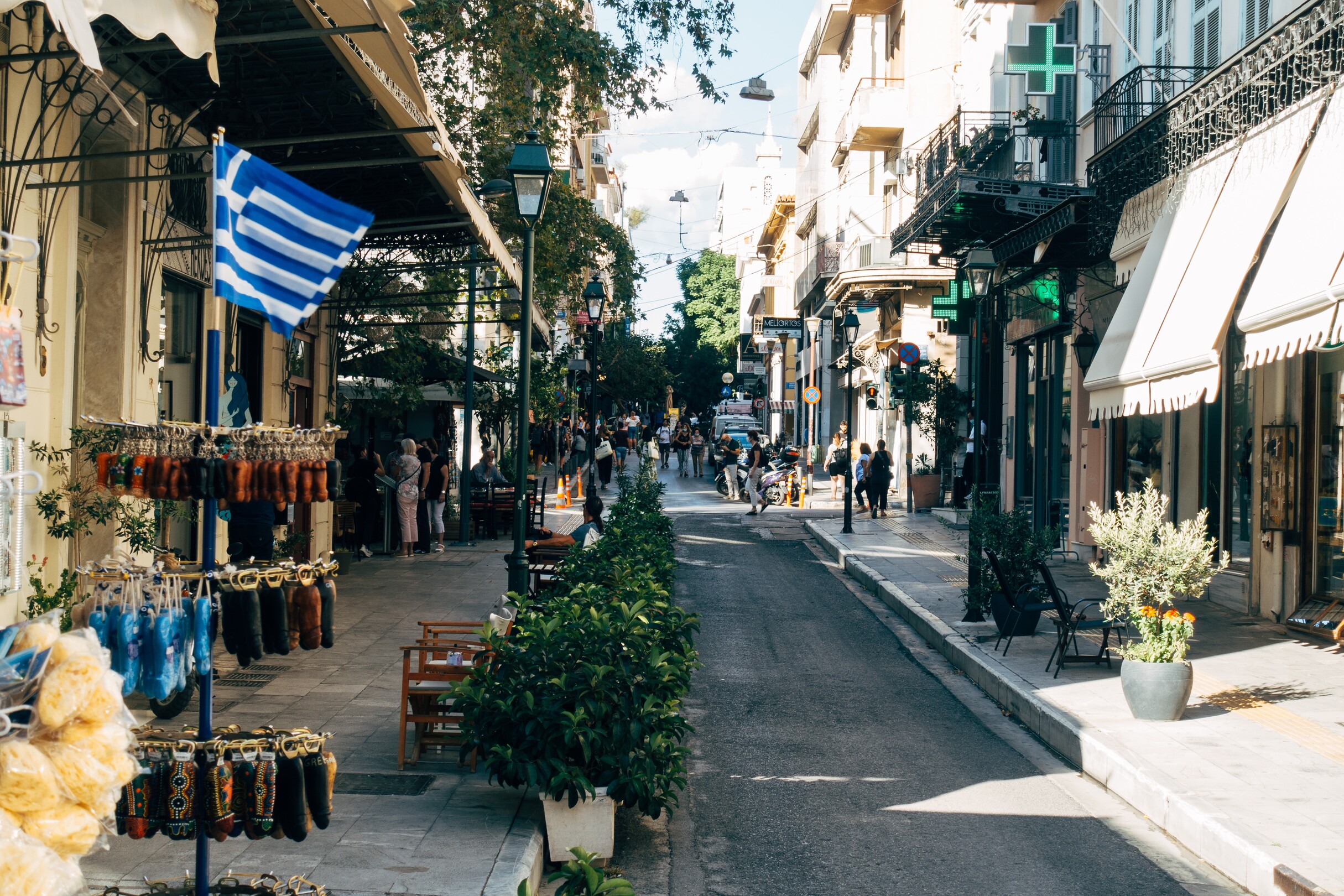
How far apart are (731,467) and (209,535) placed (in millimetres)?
29498

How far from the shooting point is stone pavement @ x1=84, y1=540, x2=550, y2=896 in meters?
5.29

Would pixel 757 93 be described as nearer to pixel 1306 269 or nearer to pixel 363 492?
pixel 363 492

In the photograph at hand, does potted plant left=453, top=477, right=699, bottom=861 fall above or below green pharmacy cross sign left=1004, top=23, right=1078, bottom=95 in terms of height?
below

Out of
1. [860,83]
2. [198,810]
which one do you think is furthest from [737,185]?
[198,810]

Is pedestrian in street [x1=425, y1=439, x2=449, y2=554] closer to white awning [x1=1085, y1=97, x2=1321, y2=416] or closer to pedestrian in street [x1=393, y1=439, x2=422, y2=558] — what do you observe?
pedestrian in street [x1=393, y1=439, x2=422, y2=558]

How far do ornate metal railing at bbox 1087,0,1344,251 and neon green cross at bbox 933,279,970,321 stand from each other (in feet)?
27.4

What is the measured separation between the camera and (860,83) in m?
36.2

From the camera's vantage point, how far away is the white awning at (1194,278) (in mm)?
10391

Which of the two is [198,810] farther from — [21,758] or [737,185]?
[737,185]

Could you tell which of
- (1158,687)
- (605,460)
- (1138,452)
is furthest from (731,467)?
(1158,687)

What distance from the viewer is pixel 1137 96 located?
Result: 15.9 metres

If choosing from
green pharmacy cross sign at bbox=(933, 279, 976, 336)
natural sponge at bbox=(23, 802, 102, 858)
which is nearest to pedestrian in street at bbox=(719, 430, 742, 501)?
green pharmacy cross sign at bbox=(933, 279, 976, 336)

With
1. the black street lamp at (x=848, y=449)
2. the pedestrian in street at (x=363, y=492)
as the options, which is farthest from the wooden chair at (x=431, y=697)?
the black street lamp at (x=848, y=449)

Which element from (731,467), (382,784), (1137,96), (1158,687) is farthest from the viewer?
(731,467)
